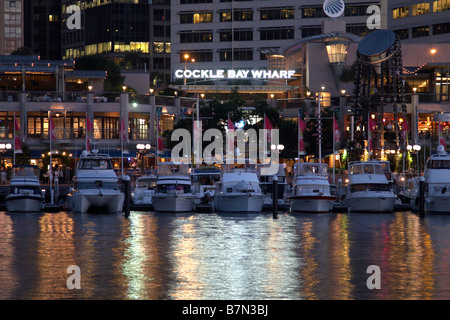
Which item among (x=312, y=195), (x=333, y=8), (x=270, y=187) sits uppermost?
(x=333, y=8)

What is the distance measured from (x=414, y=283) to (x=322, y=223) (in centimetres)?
2621

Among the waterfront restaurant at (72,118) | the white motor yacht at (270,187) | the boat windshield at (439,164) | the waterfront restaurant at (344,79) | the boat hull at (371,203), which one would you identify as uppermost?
the waterfront restaurant at (344,79)

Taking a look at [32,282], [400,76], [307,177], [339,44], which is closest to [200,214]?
[307,177]

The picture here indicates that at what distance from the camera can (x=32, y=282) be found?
3588cm

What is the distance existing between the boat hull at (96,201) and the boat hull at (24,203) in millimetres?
2669

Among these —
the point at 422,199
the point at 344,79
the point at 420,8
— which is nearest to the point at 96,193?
the point at 422,199

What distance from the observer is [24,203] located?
6831 centimetres

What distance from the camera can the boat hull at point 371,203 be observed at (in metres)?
68.2

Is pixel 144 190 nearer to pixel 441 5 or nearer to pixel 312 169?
pixel 312 169

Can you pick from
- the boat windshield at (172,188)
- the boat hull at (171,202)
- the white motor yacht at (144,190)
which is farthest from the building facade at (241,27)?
the boat hull at (171,202)

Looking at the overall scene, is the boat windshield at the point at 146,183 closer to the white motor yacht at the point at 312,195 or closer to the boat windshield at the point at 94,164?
the boat windshield at the point at 94,164

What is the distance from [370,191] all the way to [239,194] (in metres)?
9.90

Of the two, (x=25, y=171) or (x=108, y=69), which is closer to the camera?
(x=25, y=171)

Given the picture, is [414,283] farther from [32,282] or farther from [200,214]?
[200,214]
